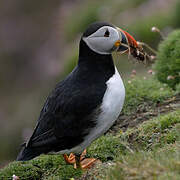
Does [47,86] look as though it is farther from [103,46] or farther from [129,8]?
[103,46]

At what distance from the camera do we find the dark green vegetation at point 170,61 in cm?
679

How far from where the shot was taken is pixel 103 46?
483cm

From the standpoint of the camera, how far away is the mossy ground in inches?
136

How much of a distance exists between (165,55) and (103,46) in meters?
2.42

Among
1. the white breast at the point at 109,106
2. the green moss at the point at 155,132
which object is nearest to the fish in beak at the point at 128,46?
the white breast at the point at 109,106

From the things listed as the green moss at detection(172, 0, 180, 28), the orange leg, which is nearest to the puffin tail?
the orange leg

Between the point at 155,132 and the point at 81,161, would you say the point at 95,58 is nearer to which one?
the point at 155,132

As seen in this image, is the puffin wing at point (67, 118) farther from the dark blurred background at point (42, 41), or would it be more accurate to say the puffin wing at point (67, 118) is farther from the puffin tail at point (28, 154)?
the dark blurred background at point (42, 41)

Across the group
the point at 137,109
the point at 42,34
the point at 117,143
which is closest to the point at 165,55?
the point at 137,109

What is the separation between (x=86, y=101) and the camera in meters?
4.68

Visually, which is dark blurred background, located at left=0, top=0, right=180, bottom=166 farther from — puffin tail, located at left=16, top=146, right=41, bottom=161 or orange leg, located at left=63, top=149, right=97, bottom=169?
puffin tail, located at left=16, top=146, right=41, bottom=161

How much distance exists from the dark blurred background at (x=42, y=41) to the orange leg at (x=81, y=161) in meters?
4.03

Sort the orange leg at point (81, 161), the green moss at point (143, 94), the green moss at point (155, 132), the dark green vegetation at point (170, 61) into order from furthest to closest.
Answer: the dark green vegetation at point (170, 61) < the green moss at point (143, 94) < the orange leg at point (81, 161) < the green moss at point (155, 132)

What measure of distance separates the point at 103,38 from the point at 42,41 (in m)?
14.0
